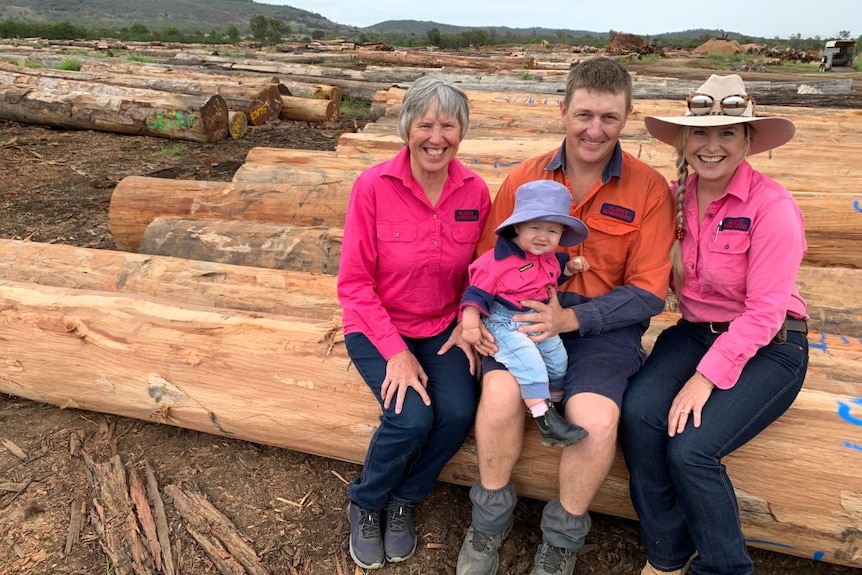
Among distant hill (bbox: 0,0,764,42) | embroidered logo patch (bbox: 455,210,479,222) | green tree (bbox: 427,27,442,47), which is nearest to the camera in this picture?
embroidered logo patch (bbox: 455,210,479,222)

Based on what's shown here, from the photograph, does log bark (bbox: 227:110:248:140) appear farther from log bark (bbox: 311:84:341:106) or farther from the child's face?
the child's face

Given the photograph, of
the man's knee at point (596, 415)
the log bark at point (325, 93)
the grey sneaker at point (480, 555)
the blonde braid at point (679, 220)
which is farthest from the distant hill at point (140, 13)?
the man's knee at point (596, 415)

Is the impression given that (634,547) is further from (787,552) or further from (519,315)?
(519,315)

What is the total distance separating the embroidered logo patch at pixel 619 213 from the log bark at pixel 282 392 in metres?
0.87

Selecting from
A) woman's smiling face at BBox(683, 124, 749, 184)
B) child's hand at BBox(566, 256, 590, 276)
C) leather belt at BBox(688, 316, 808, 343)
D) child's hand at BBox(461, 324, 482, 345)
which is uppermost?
woman's smiling face at BBox(683, 124, 749, 184)

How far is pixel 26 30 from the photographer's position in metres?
40.6

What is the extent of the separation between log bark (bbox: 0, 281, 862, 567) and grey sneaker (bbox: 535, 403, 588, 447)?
0.25 meters

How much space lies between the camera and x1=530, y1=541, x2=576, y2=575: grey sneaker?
8.26 ft

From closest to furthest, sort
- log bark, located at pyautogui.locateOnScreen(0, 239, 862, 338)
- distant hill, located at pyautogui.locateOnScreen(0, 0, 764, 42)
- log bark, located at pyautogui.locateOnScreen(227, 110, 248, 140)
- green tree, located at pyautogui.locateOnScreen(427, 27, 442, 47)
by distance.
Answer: log bark, located at pyautogui.locateOnScreen(0, 239, 862, 338), log bark, located at pyautogui.locateOnScreen(227, 110, 248, 140), green tree, located at pyautogui.locateOnScreen(427, 27, 442, 47), distant hill, located at pyautogui.locateOnScreen(0, 0, 764, 42)

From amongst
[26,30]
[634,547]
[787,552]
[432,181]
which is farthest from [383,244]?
[26,30]

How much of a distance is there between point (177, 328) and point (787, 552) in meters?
3.06

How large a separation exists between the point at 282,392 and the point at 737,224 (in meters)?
2.22

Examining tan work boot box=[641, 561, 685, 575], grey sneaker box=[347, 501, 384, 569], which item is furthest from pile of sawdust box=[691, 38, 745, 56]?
grey sneaker box=[347, 501, 384, 569]

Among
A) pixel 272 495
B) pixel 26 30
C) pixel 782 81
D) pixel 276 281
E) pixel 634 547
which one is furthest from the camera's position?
pixel 26 30
